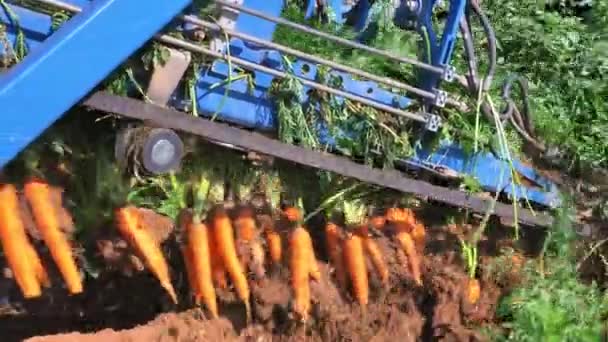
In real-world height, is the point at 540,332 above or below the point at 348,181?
below

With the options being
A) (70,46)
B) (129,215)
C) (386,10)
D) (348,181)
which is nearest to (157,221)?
(129,215)

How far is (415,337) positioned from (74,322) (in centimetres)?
149

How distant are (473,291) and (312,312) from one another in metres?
0.75

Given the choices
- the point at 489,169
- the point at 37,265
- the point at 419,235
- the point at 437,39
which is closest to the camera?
the point at 37,265

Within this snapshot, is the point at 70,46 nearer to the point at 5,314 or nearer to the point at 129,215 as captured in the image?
the point at 129,215

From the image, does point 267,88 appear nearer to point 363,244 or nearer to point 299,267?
point 299,267

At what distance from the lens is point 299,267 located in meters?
3.75

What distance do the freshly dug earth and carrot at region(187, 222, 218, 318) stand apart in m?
0.13

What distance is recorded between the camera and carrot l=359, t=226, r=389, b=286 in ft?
13.1

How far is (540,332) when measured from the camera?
376 centimetres

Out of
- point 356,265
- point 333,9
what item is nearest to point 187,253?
point 356,265

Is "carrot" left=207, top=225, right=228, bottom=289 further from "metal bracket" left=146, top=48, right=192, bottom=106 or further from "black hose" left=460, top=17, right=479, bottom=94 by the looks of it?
"black hose" left=460, top=17, right=479, bottom=94

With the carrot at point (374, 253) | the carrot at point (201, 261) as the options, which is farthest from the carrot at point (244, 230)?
the carrot at point (374, 253)

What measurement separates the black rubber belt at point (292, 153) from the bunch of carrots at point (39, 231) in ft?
1.61
